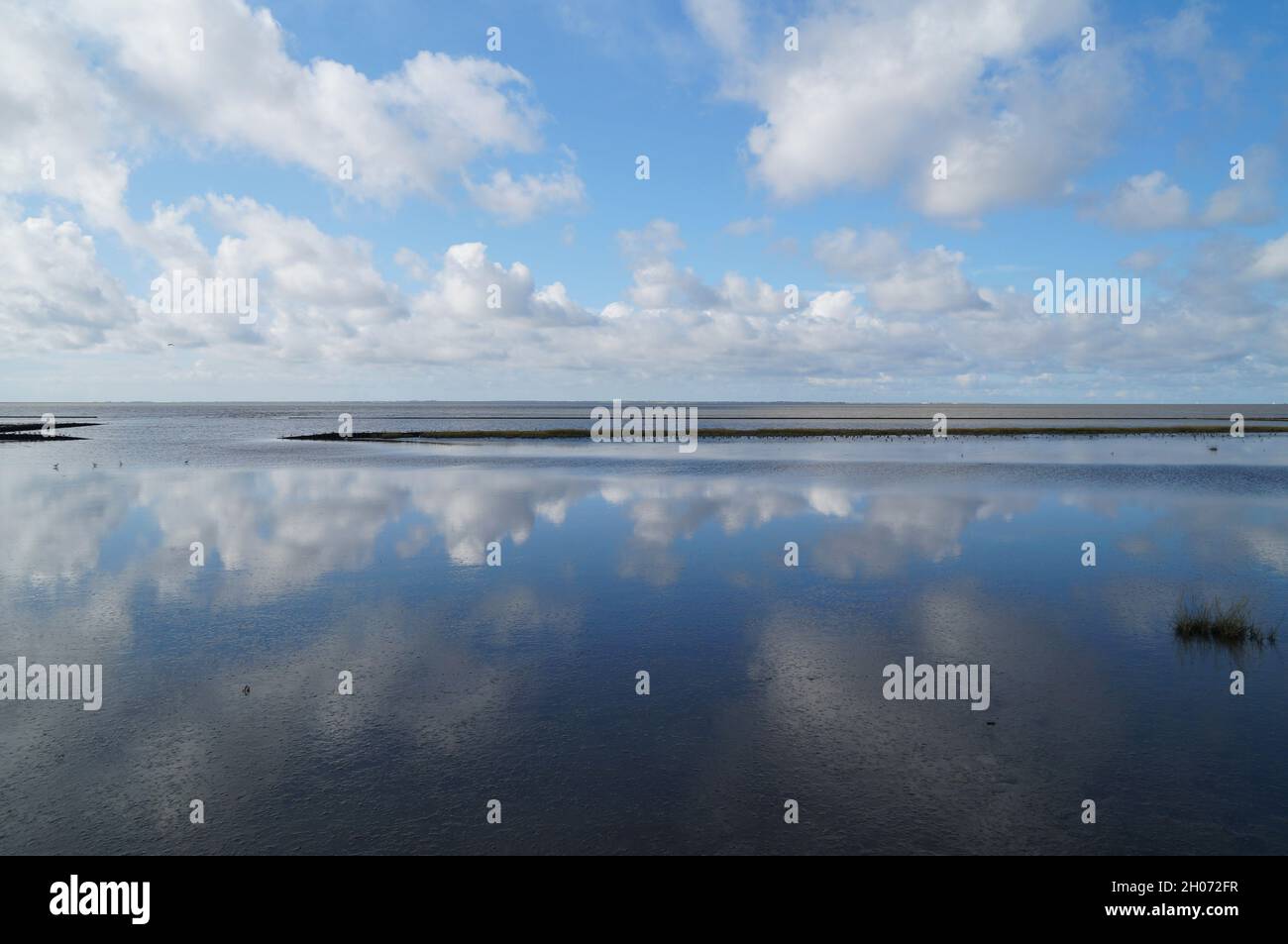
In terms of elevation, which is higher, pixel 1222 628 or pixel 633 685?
pixel 1222 628

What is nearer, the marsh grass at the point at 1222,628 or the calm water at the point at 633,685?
the calm water at the point at 633,685

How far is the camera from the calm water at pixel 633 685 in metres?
11.5

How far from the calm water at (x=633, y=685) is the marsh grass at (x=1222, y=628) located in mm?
642

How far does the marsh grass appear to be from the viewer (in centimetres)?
1989

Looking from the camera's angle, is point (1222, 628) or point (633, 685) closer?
point (633, 685)

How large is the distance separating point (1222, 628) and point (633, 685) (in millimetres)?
16364

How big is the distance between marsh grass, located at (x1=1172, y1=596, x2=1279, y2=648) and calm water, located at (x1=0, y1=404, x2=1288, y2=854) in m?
0.64

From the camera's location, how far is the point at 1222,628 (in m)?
20.2

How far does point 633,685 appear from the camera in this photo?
16875 millimetres

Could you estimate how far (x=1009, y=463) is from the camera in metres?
73.7

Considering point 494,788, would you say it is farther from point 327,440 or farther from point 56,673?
point 327,440

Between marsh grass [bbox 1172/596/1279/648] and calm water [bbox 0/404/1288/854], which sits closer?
calm water [bbox 0/404/1288/854]
